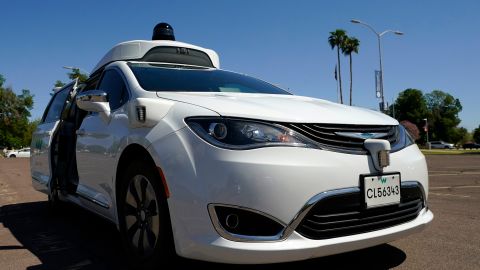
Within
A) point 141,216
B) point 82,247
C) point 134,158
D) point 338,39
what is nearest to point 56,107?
point 82,247

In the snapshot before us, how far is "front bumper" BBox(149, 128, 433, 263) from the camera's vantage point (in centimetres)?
229

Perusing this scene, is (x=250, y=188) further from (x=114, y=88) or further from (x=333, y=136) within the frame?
(x=114, y=88)

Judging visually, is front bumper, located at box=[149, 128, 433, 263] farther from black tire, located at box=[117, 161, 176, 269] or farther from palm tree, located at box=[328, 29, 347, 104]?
palm tree, located at box=[328, 29, 347, 104]

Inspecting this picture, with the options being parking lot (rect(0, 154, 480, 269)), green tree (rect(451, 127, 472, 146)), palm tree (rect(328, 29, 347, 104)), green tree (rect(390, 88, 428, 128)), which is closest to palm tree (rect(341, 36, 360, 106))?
palm tree (rect(328, 29, 347, 104))

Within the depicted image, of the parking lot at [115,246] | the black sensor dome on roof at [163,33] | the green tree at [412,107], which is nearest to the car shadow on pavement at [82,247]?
the parking lot at [115,246]

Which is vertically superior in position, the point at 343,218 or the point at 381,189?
the point at 381,189

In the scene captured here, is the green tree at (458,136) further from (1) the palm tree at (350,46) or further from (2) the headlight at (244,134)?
(2) the headlight at (244,134)

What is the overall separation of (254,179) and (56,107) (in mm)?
4321

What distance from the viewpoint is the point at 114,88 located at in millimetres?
3746

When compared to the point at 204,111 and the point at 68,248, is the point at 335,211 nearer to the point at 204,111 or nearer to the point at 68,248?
the point at 204,111

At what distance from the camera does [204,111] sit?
100 inches

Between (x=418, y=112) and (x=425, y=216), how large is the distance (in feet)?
290

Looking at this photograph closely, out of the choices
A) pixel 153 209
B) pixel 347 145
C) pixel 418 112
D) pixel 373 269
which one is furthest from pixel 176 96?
pixel 418 112

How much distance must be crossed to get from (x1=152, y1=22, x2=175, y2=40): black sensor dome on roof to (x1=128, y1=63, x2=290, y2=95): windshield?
4.14 feet
